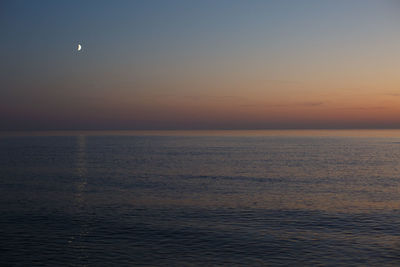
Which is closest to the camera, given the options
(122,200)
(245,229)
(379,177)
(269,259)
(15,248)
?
(269,259)

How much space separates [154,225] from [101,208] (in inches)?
363

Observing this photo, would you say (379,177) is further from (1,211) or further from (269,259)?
(1,211)

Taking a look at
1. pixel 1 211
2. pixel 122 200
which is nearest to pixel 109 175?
pixel 122 200

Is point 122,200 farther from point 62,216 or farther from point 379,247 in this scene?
point 379,247

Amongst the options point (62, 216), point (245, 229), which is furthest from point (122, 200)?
point (245, 229)

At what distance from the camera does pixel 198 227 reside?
31953 millimetres

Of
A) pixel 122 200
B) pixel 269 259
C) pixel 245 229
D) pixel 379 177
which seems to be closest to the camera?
pixel 269 259

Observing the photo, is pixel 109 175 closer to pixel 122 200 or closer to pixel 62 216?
pixel 122 200

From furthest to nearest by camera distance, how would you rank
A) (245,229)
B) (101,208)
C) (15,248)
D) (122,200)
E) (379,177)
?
(379,177) → (122,200) → (101,208) → (245,229) → (15,248)

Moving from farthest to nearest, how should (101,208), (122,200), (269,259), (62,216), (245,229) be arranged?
(122,200), (101,208), (62,216), (245,229), (269,259)

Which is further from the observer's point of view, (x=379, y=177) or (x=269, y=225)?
(x=379, y=177)

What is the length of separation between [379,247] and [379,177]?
4062cm

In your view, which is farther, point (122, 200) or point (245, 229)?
point (122, 200)

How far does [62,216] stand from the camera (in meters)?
35.9
